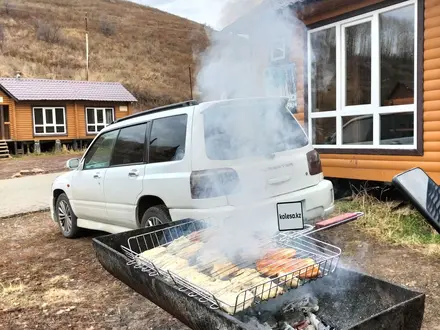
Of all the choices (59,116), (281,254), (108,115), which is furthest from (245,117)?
(108,115)

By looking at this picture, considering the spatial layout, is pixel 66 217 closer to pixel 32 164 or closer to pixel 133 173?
pixel 133 173

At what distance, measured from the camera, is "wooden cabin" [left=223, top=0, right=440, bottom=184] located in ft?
19.2

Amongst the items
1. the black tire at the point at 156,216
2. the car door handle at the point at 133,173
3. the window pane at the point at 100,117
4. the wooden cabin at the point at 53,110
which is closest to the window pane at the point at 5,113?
the wooden cabin at the point at 53,110

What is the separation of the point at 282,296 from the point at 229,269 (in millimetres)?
356

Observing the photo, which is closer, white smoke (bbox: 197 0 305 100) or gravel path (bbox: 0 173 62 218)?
white smoke (bbox: 197 0 305 100)

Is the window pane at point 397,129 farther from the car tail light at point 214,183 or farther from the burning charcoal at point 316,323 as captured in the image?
the burning charcoal at point 316,323

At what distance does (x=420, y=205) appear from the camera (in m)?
2.63

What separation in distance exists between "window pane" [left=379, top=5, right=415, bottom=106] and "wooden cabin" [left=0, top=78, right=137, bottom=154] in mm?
20639

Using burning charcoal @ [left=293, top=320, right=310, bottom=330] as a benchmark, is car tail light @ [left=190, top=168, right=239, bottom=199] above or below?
above

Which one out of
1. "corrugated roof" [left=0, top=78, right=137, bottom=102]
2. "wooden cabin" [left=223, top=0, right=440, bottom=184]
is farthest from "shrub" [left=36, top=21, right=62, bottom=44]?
"wooden cabin" [left=223, top=0, right=440, bottom=184]

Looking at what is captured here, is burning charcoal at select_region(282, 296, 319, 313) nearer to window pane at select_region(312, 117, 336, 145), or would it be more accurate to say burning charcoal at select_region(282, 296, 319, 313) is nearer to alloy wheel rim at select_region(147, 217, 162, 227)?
alloy wheel rim at select_region(147, 217, 162, 227)

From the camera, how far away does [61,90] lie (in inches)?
955

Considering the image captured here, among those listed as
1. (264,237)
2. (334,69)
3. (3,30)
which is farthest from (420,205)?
(3,30)

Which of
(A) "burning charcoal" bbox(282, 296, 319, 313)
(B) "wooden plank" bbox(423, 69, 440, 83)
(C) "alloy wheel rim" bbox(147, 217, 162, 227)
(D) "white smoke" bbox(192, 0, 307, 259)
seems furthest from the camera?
(B) "wooden plank" bbox(423, 69, 440, 83)
